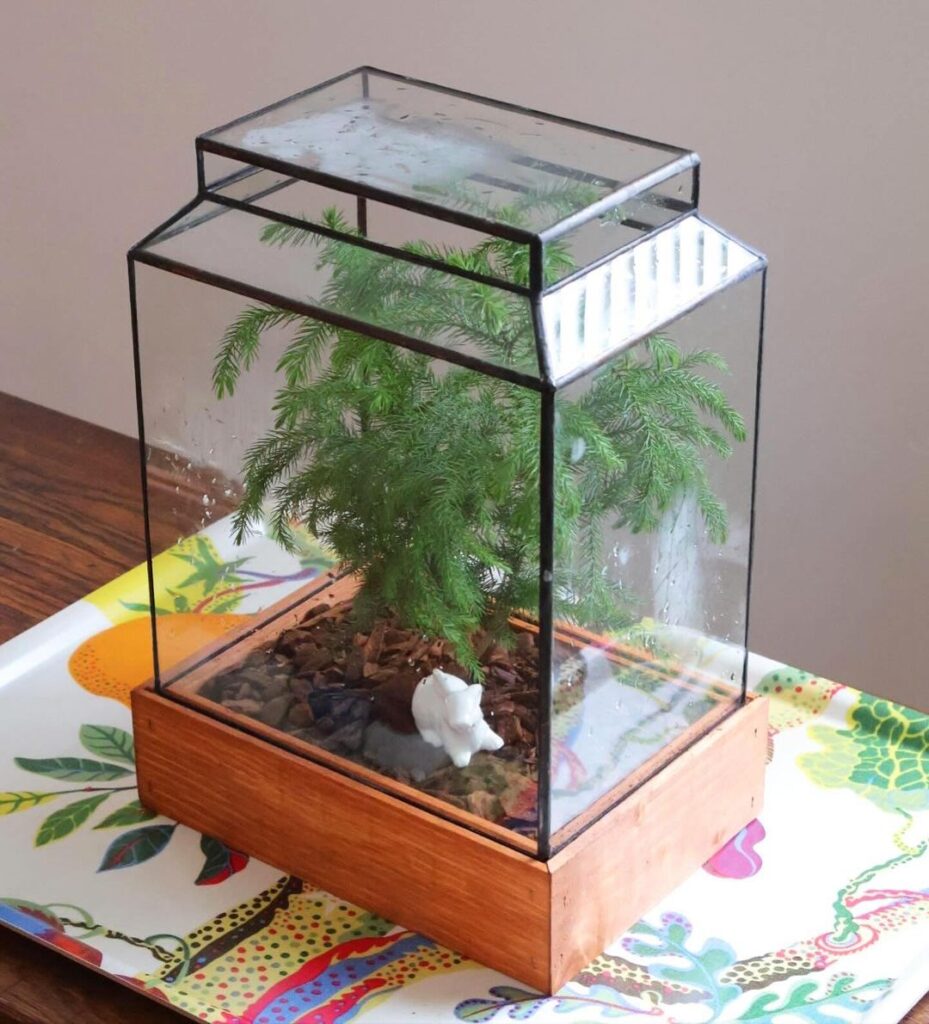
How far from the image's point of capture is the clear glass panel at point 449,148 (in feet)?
2.86

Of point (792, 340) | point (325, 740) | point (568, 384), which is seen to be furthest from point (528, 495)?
point (792, 340)

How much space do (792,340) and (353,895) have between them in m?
0.64

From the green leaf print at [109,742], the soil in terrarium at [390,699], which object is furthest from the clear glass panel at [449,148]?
the green leaf print at [109,742]

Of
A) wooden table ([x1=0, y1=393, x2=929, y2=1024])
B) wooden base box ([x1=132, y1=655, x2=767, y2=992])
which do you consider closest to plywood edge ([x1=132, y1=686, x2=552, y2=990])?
wooden base box ([x1=132, y1=655, x2=767, y2=992])

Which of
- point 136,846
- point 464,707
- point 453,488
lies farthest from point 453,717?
point 136,846

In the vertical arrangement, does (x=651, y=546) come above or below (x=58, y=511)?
above

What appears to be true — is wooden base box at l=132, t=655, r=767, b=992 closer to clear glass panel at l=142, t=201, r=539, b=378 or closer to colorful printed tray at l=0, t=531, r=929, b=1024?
colorful printed tray at l=0, t=531, r=929, b=1024

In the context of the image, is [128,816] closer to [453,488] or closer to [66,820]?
[66,820]

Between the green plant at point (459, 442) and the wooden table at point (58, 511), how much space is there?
16 centimetres

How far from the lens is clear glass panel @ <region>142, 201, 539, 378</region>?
82 centimetres

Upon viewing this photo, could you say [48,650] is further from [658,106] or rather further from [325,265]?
[658,106]

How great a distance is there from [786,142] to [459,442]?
590 millimetres

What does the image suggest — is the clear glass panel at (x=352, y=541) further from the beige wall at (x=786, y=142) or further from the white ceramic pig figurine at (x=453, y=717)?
the beige wall at (x=786, y=142)

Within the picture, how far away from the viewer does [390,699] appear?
3.13 ft
